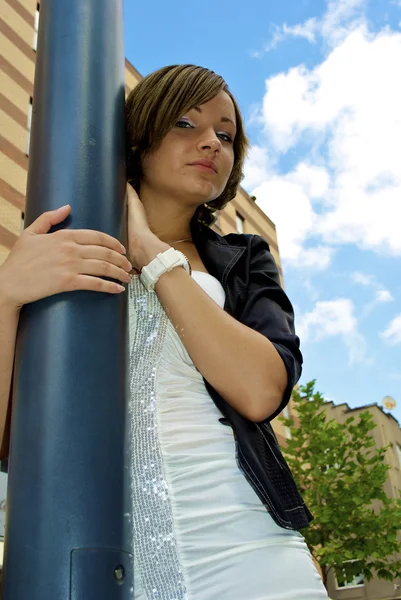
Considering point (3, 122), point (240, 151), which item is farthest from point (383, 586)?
point (240, 151)

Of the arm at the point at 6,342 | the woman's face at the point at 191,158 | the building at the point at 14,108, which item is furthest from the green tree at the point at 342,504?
the arm at the point at 6,342

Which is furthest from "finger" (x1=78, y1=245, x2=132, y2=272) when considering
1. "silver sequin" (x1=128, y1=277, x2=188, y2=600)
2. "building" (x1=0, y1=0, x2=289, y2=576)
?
"building" (x1=0, y1=0, x2=289, y2=576)

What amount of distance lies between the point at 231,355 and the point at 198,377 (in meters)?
0.20

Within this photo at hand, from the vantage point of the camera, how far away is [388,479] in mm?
28391

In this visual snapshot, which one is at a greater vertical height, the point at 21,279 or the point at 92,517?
the point at 21,279

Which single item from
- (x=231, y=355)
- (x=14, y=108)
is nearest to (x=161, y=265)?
(x=231, y=355)

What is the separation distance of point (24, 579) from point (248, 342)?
2.21 feet

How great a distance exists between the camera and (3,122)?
42.2 ft

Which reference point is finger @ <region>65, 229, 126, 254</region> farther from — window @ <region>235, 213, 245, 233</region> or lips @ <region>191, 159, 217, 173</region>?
window @ <region>235, 213, 245, 233</region>

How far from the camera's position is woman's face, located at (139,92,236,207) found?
5.99 feet

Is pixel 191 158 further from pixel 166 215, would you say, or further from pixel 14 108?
pixel 14 108

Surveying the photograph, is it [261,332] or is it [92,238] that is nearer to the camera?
[92,238]

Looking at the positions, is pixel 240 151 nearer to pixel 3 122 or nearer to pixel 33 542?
pixel 33 542

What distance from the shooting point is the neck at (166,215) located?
6.35ft
